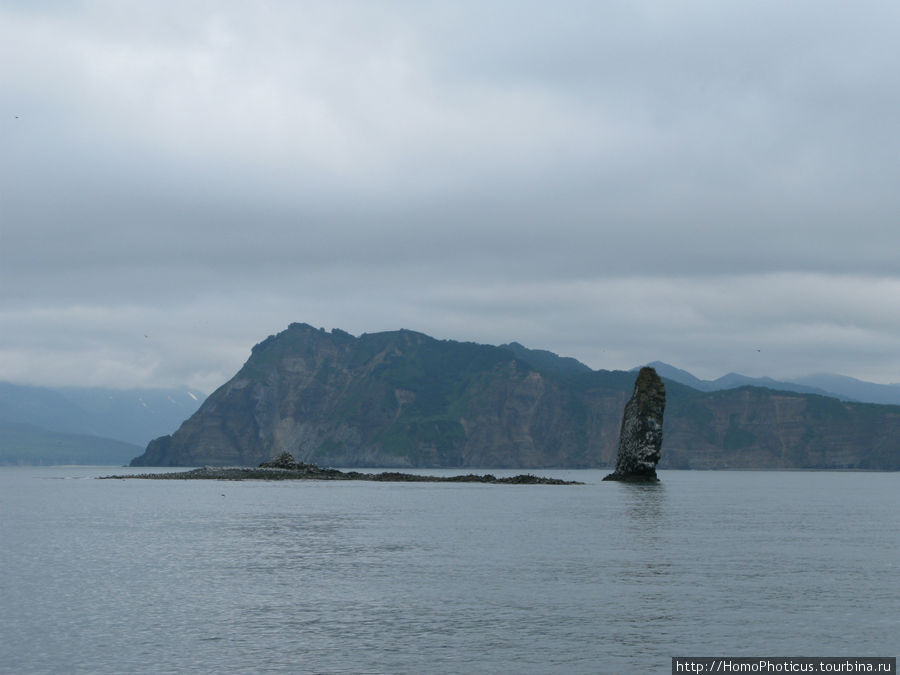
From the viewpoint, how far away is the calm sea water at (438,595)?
35.0 meters

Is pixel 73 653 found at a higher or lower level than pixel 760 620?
lower

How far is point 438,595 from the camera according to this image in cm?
4784

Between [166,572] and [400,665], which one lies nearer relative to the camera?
[400,665]

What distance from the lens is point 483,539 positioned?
77.0 m

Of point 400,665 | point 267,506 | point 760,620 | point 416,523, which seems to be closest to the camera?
point 400,665

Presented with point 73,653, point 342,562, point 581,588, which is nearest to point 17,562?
point 342,562

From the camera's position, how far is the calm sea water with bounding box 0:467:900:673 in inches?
1377

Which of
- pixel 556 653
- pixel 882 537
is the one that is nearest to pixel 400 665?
pixel 556 653

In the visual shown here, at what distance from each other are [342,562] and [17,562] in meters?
21.6

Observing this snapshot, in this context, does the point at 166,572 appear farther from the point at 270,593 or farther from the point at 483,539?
the point at 483,539

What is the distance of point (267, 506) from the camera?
128 metres

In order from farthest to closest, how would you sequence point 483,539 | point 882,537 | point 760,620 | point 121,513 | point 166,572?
point 121,513, point 882,537, point 483,539, point 166,572, point 760,620

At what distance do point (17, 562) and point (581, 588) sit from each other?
124 ft

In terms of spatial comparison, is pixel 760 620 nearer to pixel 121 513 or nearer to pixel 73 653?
pixel 73 653
